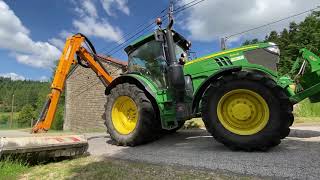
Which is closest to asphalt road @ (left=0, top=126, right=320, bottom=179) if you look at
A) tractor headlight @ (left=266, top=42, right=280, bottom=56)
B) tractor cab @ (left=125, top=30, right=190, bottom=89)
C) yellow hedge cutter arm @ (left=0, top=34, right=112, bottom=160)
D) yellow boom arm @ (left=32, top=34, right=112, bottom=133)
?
yellow hedge cutter arm @ (left=0, top=34, right=112, bottom=160)

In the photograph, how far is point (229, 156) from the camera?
5.28 metres

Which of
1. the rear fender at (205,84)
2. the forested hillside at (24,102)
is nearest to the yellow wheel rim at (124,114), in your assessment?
the rear fender at (205,84)

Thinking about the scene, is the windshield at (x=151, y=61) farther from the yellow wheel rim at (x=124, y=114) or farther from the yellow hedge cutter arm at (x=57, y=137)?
the yellow hedge cutter arm at (x=57, y=137)

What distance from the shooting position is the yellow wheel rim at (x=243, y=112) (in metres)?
5.55

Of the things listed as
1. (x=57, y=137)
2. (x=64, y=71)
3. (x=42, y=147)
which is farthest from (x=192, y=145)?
(x=64, y=71)

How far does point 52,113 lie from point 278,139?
571 cm

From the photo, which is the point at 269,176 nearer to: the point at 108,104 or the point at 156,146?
the point at 156,146

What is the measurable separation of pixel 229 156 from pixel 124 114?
3.13m

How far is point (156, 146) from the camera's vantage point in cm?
700

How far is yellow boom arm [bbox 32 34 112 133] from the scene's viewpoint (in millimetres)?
8570

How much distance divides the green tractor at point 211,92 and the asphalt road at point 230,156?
0.31 meters

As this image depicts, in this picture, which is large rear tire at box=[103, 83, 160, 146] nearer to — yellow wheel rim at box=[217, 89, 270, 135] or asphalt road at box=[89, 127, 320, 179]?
asphalt road at box=[89, 127, 320, 179]

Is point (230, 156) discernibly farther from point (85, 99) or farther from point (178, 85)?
point (85, 99)

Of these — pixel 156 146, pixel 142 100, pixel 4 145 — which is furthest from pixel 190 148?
pixel 4 145
